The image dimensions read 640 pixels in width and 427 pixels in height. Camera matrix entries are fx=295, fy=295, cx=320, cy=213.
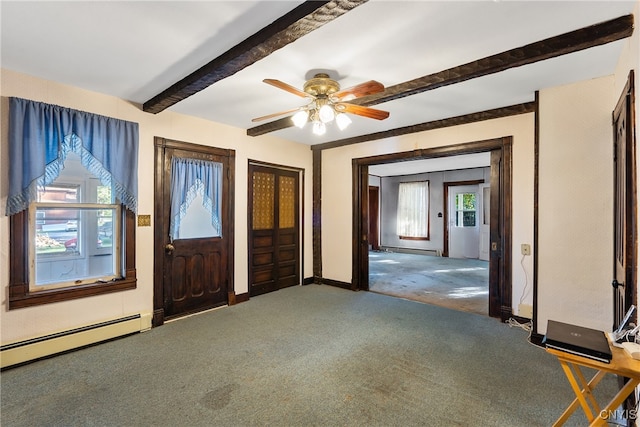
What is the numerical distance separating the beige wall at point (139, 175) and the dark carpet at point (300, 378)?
1.16 feet

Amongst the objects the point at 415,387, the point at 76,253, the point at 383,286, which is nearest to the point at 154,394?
the point at 415,387

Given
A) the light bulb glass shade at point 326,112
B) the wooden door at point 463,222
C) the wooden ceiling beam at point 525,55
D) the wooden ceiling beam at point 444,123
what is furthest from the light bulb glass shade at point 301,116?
the wooden door at point 463,222

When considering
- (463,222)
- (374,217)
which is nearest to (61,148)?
(374,217)

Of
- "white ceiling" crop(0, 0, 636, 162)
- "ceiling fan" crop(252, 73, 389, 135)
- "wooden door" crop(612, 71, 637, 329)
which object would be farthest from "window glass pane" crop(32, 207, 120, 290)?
"wooden door" crop(612, 71, 637, 329)

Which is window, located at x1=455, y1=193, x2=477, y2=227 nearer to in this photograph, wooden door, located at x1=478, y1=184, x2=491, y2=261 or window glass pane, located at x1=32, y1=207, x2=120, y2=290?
wooden door, located at x1=478, y1=184, x2=491, y2=261

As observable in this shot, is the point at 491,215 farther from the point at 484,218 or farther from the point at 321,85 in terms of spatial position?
the point at 484,218

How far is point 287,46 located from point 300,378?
2.61 meters

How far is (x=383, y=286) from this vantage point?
17.5 feet

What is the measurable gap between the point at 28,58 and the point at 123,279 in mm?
2206

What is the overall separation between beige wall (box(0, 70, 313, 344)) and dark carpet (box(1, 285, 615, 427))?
13.9 inches

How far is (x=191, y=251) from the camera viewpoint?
394 centimetres

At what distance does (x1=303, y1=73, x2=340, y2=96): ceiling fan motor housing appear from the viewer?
8.65ft

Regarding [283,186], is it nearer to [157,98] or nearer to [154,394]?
[157,98]

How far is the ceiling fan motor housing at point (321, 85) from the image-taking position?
104 inches
